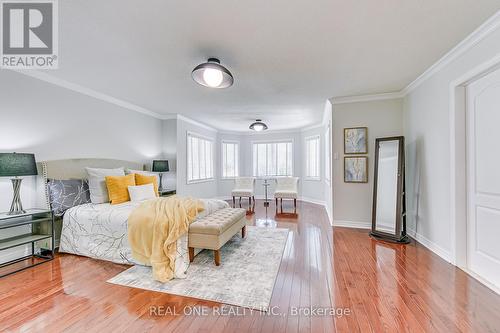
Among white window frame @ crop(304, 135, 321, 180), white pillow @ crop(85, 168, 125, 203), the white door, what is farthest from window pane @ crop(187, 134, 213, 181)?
the white door

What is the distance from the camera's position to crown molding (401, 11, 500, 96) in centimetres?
201

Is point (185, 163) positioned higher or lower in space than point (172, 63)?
lower

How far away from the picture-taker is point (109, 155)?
166 inches

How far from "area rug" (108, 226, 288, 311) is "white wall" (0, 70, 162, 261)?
2002mm

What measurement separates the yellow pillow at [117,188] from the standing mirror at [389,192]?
165 inches

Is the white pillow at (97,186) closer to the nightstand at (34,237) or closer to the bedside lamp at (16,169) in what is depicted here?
the nightstand at (34,237)

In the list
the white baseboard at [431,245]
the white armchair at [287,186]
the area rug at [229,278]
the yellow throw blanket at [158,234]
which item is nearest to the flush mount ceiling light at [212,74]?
the yellow throw blanket at [158,234]

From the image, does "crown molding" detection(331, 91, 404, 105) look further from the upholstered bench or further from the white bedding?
the white bedding

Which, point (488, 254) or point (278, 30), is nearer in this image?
point (278, 30)

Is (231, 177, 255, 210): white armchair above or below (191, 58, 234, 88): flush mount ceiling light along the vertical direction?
below

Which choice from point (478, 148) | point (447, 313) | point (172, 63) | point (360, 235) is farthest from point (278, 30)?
point (360, 235)

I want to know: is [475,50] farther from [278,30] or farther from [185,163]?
[185,163]

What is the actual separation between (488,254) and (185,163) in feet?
18.4

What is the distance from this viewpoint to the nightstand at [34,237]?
8.36ft
